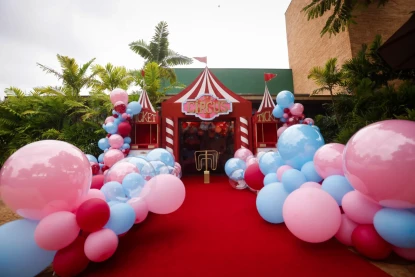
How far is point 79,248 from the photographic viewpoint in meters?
1.75

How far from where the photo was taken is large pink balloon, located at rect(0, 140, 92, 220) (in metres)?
1.58

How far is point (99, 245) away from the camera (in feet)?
5.70

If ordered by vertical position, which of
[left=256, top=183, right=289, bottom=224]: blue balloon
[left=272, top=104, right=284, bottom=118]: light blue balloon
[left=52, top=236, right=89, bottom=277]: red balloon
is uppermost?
[left=272, top=104, right=284, bottom=118]: light blue balloon

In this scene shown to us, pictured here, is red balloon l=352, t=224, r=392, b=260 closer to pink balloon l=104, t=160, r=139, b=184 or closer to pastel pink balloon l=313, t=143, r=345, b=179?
pastel pink balloon l=313, t=143, r=345, b=179

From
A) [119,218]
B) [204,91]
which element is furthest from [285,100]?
[119,218]

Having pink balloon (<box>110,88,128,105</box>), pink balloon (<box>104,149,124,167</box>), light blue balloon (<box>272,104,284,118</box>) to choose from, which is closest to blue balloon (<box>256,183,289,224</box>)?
pink balloon (<box>104,149,124,167</box>)

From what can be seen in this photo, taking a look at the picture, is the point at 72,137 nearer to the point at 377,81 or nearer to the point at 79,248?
the point at 79,248

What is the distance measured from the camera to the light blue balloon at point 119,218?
1958mm

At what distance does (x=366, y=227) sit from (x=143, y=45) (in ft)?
38.4

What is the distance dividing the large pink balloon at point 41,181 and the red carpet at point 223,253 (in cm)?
74

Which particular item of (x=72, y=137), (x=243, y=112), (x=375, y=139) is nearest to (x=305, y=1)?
(x=243, y=112)

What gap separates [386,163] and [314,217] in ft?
2.49

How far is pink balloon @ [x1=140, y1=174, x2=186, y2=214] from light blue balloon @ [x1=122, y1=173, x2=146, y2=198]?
0.26ft

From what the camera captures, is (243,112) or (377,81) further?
(243,112)
